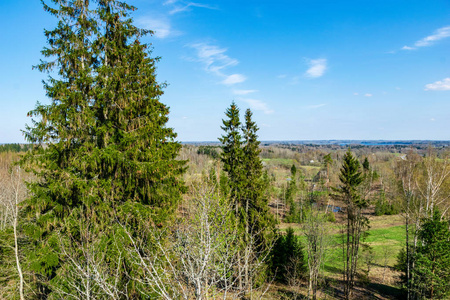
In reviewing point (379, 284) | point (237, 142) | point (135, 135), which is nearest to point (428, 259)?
point (379, 284)

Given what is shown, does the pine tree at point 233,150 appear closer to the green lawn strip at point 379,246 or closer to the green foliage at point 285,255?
the green foliage at point 285,255

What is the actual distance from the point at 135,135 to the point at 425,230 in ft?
59.1

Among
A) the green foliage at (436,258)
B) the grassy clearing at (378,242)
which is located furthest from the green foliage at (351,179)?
the green foliage at (436,258)

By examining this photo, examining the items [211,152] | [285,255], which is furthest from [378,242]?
[211,152]

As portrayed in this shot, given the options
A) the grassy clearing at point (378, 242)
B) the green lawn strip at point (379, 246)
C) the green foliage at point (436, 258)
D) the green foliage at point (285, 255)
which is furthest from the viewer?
the green lawn strip at point (379, 246)

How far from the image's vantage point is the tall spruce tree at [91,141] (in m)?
9.41

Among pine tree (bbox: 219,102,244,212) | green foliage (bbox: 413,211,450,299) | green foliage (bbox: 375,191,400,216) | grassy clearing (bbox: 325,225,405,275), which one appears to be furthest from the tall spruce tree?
green foliage (bbox: 375,191,400,216)

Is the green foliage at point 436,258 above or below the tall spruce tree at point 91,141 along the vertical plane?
below

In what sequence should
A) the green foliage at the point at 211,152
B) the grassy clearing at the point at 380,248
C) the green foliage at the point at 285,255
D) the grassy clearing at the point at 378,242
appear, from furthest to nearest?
the grassy clearing at the point at 380,248 → the grassy clearing at the point at 378,242 → the green foliage at the point at 211,152 → the green foliage at the point at 285,255

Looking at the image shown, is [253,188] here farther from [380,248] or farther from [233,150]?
[380,248]

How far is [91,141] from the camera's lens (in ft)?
34.1

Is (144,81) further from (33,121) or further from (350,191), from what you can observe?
(350,191)

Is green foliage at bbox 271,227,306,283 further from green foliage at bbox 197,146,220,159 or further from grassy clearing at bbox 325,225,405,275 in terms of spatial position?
green foliage at bbox 197,146,220,159

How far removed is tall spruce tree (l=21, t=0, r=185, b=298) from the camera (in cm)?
941
